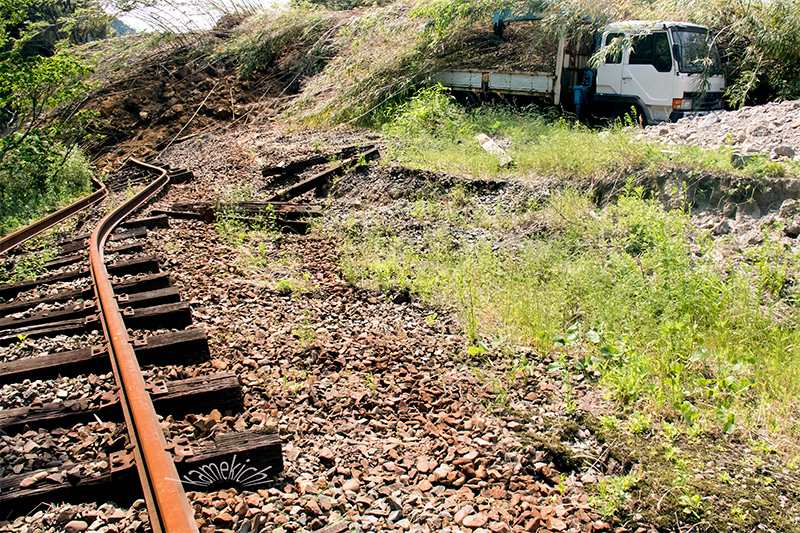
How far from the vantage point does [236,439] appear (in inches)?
118

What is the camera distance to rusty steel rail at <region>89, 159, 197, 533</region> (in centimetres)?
237

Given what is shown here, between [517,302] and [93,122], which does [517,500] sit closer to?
[517,302]

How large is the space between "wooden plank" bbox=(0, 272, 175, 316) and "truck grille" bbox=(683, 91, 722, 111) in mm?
11480

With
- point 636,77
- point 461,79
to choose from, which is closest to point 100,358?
point 636,77

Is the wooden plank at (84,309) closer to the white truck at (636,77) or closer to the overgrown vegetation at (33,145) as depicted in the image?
the overgrown vegetation at (33,145)

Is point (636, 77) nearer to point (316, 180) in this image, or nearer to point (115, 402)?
point (316, 180)

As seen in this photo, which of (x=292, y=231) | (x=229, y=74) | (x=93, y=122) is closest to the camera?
(x=292, y=231)

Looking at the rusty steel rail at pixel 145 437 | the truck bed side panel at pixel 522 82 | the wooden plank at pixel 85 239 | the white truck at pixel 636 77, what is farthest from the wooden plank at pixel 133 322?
the truck bed side panel at pixel 522 82

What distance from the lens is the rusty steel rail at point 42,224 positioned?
7000 mm

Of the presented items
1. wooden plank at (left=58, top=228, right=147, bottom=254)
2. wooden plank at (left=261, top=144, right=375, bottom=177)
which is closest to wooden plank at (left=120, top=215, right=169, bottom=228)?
wooden plank at (left=58, top=228, right=147, bottom=254)

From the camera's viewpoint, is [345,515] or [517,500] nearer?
[345,515]

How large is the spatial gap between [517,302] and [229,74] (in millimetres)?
19370

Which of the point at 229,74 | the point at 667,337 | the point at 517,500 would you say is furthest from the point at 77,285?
the point at 229,74

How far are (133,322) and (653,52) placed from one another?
40.2 feet
